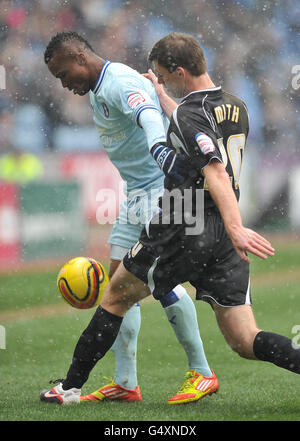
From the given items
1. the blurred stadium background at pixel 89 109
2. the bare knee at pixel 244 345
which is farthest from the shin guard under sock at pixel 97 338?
the blurred stadium background at pixel 89 109

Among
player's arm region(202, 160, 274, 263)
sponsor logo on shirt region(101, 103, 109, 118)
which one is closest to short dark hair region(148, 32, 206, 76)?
player's arm region(202, 160, 274, 263)

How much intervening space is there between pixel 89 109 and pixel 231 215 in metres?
10.6

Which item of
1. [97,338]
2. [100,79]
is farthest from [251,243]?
[100,79]

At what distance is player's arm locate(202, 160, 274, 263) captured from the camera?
3.21 meters

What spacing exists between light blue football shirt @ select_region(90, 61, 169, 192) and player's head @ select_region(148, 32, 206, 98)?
0.94 feet

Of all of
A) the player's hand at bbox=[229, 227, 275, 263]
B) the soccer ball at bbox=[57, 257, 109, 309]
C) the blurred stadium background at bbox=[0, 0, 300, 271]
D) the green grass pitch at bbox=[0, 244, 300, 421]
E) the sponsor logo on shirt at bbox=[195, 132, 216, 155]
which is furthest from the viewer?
the blurred stadium background at bbox=[0, 0, 300, 271]

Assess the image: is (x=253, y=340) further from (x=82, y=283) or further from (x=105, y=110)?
(x=105, y=110)

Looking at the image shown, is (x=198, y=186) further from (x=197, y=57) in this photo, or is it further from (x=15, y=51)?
(x=15, y=51)

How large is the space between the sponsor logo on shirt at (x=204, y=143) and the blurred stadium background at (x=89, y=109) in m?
7.37

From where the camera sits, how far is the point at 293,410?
374 centimetres

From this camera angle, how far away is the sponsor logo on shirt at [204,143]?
11.1 feet

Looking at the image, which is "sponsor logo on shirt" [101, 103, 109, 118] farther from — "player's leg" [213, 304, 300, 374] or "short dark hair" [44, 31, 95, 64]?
"player's leg" [213, 304, 300, 374]
